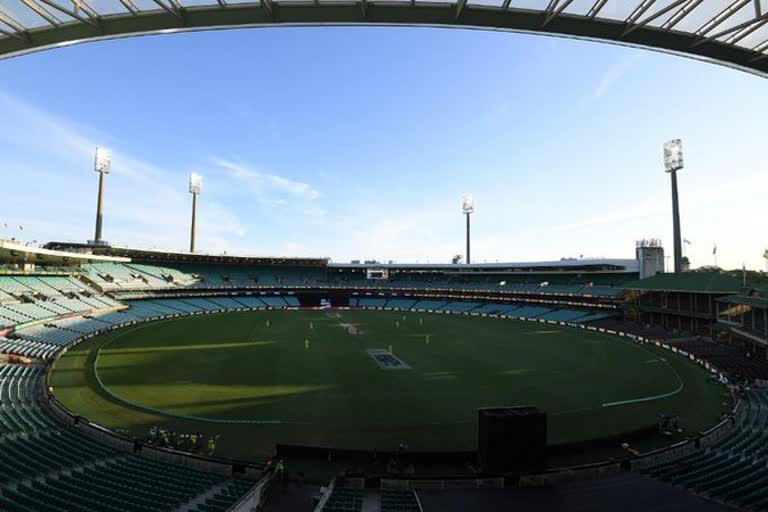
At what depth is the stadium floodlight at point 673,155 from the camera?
6950 centimetres

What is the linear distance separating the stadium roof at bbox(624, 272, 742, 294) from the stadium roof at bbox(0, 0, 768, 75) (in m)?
45.8

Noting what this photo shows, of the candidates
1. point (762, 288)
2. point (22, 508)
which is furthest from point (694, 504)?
point (762, 288)

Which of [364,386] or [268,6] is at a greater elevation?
[268,6]

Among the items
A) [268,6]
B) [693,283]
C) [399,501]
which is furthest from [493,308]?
[268,6]

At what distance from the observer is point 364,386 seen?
3088 cm

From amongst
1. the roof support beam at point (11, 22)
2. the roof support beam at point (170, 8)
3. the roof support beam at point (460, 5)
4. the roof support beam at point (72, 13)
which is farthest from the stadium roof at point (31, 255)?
the roof support beam at point (460, 5)

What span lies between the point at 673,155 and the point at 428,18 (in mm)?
76284

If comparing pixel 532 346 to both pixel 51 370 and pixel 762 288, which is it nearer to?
pixel 762 288

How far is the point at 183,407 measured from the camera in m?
25.7

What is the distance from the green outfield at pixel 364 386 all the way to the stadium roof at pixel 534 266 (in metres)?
31.3

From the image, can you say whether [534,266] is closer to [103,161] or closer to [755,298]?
[755,298]

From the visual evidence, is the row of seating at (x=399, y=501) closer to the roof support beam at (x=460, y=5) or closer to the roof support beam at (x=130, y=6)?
the roof support beam at (x=460, y=5)

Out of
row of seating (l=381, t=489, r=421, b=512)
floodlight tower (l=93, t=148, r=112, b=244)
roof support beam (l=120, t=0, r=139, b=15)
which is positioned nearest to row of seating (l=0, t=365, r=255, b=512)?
row of seating (l=381, t=489, r=421, b=512)

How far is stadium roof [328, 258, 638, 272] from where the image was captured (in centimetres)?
8081
